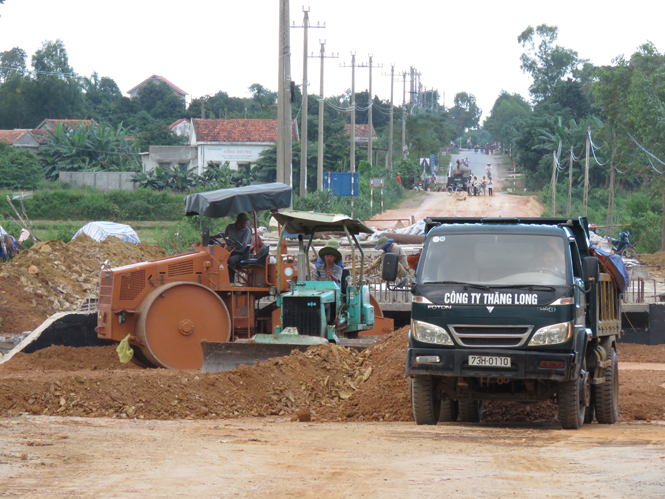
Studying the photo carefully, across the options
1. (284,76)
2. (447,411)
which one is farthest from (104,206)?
(447,411)

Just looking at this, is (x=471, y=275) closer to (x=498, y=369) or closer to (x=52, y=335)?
(x=498, y=369)

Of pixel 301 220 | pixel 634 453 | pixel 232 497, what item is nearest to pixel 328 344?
pixel 301 220

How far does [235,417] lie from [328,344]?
2096 millimetres

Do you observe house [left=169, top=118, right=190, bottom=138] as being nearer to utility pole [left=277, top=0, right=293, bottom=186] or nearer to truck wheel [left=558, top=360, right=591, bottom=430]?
utility pole [left=277, top=0, right=293, bottom=186]

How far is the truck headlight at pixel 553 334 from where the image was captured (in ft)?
25.8

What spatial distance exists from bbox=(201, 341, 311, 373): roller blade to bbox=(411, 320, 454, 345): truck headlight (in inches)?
134

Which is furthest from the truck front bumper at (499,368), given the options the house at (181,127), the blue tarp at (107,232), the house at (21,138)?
the house at (181,127)

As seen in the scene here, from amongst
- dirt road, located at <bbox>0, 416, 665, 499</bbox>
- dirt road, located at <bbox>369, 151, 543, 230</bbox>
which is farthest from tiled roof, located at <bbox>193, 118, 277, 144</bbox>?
dirt road, located at <bbox>0, 416, 665, 499</bbox>

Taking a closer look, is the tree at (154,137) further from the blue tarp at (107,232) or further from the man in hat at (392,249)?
the man in hat at (392,249)

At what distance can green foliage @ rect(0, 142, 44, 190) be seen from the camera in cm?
5384

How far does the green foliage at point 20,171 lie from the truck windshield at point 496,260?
49.9 m

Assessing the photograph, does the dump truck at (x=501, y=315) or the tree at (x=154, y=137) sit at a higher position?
the tree at (x=154, y=137)

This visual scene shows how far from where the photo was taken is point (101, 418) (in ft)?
30.4

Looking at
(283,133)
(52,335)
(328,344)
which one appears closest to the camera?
(328,344)
